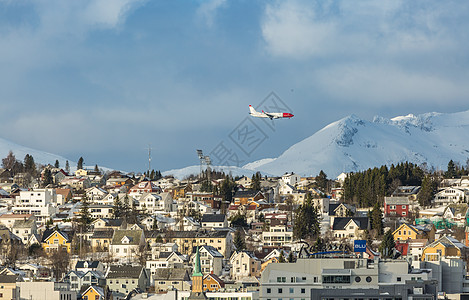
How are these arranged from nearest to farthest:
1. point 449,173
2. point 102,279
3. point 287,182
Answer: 1. point 102,279
2. point 449,173
3. point 287,182

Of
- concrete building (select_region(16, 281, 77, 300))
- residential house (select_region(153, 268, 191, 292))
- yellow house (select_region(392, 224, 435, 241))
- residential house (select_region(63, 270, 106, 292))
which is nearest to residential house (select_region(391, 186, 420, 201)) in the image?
yellow house (select_region(392, 224, 435, 241))

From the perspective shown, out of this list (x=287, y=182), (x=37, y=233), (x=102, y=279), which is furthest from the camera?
(x=287, y=182)

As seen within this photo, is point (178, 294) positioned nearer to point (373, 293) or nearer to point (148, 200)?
point (373, 293)

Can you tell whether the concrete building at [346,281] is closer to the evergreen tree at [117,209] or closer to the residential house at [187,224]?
the residential house at [187,224]

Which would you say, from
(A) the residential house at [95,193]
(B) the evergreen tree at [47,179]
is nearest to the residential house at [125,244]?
(A) the residential house at [95,193]

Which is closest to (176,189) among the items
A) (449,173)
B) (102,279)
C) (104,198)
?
(104,198)

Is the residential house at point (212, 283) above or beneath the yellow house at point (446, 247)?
beneath
